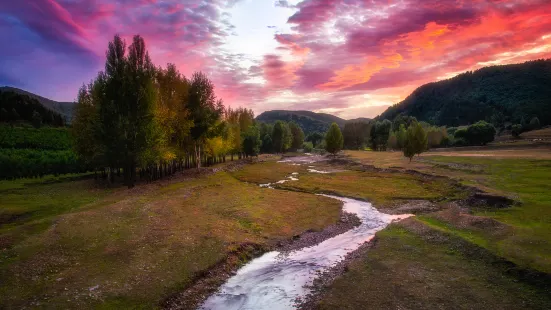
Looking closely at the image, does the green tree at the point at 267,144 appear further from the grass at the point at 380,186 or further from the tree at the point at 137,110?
the tree at the point at 137,110

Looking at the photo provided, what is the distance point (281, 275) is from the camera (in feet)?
79.9

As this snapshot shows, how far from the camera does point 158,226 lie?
107 feet

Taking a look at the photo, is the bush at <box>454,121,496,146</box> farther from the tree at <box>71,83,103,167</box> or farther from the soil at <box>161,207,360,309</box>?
the tree at <box>71,83,103,167</box>

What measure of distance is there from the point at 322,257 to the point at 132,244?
18.0 m

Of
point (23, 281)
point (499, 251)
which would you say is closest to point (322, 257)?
point (499, 251)

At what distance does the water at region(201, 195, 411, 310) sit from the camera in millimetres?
20406

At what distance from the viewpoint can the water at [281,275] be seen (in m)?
20.4

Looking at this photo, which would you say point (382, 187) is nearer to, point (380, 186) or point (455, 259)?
point (380, 186)

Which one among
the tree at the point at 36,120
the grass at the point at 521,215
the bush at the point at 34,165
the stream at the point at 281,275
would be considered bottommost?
the stream at the point at 281,275

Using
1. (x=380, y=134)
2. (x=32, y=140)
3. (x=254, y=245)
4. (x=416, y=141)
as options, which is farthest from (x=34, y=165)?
(x=380, y=134)

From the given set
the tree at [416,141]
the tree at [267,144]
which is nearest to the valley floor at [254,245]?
the tree at [416,141]

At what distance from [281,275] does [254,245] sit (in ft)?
20.3

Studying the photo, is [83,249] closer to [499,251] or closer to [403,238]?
[403,238]

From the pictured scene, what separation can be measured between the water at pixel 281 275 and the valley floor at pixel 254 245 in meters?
1.55
